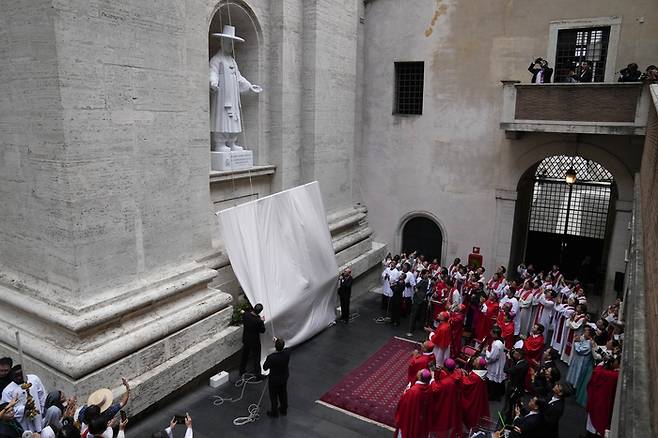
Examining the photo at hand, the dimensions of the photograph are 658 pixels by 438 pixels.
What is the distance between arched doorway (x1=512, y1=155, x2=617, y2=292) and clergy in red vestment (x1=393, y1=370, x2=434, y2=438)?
9333 mm

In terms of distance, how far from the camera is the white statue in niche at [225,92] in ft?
37.7

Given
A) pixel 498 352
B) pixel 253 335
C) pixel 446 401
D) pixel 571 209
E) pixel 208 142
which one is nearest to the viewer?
pixel 446 401

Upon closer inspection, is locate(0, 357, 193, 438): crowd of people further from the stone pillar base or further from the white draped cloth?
the white draped cloth

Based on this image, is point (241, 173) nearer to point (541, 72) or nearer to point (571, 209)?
point (541, 72)

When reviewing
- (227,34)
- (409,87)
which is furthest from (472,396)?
(409,87)

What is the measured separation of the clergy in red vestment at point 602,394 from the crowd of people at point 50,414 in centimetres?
618

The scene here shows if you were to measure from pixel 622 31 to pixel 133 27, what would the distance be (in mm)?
11393

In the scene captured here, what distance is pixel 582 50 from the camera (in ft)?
44.9

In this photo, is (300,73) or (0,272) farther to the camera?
(300,73)

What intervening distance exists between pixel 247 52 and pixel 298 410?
8.21 metres

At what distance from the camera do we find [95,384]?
7.89 meters

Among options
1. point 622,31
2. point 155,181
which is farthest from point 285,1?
point 622,31

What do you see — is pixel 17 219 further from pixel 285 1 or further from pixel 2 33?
pixel 285 1

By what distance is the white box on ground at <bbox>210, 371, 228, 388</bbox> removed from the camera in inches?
383
